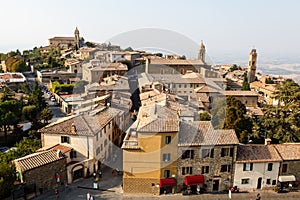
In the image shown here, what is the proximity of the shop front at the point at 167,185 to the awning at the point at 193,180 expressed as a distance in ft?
3.68

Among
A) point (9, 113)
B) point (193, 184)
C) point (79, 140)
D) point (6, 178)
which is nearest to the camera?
point (6, 178)

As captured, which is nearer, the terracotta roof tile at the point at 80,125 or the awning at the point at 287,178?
the awning at the point at 287,178

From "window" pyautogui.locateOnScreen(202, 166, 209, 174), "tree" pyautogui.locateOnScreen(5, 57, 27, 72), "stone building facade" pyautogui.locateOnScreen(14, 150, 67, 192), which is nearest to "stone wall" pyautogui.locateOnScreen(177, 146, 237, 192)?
"window" pyautogui.locateOnScreen(202, 166, 209, 174)

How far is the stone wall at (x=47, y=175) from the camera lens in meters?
21.9

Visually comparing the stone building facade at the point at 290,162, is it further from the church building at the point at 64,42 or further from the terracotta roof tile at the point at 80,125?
the church building at the point at 64,42

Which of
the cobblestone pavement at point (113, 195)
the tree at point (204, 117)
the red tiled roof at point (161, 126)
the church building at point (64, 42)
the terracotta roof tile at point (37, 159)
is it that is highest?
the church building at point (64, 42)

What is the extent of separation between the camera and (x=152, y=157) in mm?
23031

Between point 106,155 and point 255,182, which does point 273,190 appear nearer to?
point 255,182

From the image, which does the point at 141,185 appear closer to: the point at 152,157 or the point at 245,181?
the point at 152,157

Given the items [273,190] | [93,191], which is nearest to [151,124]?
[93,191]

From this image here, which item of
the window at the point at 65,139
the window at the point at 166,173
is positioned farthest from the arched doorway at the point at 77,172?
the window at the point at 166,173

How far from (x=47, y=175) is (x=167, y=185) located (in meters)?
10.2

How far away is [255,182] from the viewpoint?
24.8m

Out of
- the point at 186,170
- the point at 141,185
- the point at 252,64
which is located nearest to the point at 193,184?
the point at 186,170
